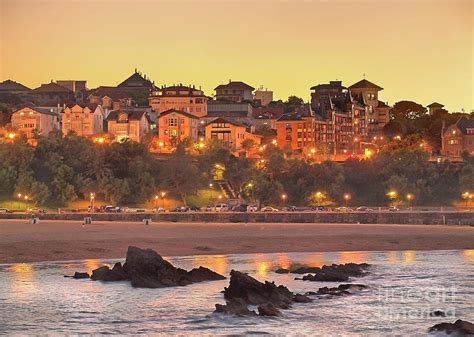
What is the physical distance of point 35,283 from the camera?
43.2 m

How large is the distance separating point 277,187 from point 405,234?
1377 inches

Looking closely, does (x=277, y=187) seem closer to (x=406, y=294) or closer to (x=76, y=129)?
(x=76, y=129)

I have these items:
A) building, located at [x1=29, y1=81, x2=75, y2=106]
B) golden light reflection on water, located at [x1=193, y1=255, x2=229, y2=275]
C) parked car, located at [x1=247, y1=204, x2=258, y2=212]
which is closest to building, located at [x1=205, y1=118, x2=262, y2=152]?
building, located at [x1=29, y1=81, x2=75, y2=106]

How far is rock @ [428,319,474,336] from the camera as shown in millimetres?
30244

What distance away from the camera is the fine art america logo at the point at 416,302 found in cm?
3541

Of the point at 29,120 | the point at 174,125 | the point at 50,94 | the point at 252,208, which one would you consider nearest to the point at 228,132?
the point at 174,125

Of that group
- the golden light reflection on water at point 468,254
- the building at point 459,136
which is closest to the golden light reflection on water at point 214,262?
the golden light reflection on water at point 468,254

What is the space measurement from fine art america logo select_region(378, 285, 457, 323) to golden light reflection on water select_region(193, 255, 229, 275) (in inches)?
377

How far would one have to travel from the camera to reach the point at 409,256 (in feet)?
194

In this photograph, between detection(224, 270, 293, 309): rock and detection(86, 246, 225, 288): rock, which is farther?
detection(86, 246, 225, 288): rock

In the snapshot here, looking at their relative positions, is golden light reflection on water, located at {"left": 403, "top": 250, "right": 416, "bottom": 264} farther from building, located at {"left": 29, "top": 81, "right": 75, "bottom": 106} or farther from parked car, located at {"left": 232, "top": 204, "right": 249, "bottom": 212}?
building, located at {"left": 29, "top": 81, "right": 75, "bottom": 106}

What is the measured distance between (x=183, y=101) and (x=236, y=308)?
13989 centimetres

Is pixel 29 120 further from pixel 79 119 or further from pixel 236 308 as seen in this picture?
pixel 236 308

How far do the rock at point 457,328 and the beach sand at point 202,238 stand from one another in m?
27.1
